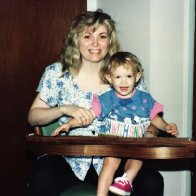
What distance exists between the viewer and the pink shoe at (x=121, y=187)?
5.60ft

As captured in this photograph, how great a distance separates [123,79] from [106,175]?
0.50m

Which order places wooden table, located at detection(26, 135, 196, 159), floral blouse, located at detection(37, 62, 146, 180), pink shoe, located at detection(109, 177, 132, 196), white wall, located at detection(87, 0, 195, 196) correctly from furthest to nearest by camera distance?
white wall, located at detection(87, 0, 195, 196)
floral blouse, located at detection(37, 62, 146, 180)
pink shoe, located at detection(109, 177, 132, 196)
wooden table, located at detection(26, 135, 196, 159)

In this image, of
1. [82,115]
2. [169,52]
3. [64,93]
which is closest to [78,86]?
[64,93]

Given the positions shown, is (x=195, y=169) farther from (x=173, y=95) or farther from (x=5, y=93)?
(x=5, y=93)

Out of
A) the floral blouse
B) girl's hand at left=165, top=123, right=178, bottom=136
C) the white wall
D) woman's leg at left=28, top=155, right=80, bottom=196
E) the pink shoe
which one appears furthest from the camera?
the white wall

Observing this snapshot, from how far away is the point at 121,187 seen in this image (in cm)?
172

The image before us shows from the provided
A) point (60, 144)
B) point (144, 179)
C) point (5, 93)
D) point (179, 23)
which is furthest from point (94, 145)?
point (5, 93)

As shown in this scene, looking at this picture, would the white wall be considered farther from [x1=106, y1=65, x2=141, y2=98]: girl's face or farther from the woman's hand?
the woman's hand

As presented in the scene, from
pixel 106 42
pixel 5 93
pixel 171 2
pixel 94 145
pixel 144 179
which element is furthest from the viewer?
pixel 5 93

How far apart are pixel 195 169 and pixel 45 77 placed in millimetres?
1141

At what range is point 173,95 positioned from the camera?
250 centimetres

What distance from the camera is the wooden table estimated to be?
1.53 m

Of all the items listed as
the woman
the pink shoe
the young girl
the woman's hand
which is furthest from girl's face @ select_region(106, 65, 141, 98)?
the pink shoe

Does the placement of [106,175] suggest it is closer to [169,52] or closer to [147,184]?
[147,184]
